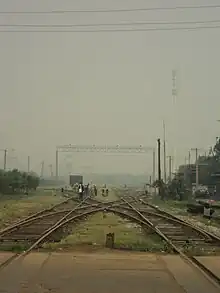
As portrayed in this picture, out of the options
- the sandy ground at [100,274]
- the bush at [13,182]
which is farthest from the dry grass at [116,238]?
the bush at [13,182]

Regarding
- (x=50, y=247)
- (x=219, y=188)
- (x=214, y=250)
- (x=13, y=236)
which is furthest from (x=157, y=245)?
(x=219, y=188)

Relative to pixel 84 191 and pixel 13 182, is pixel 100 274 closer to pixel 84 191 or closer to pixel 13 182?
pixel 84 191

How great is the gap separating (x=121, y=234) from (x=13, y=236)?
437 cm

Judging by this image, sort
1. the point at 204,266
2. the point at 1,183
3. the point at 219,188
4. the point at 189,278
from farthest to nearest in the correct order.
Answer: the point at 219,188 → the point at 1,183 → the point at 204,266 → the point at 189,278

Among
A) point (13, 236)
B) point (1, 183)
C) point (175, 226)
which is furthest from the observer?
point (1, 183)

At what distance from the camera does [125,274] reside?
37.9 feet

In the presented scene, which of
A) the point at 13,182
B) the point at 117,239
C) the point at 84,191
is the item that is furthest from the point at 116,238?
the point at 13,182

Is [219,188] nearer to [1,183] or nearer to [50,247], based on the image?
[1,183]

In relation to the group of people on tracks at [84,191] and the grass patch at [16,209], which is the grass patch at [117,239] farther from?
the group of people on tracks at [84,191]

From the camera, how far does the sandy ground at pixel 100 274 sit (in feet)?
32.2

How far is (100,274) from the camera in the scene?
1148 cm

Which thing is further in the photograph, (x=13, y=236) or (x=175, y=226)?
(x=175, y=226)

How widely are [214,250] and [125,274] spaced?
21.0 feet

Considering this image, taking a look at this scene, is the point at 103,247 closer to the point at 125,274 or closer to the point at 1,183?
the point at 125,274
